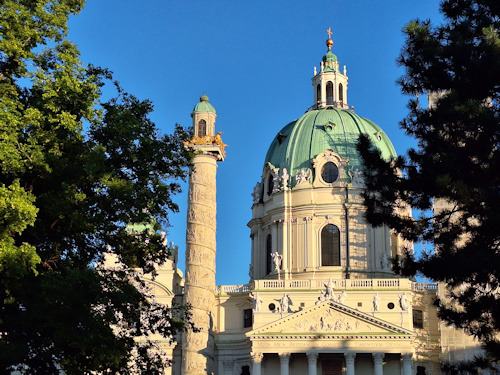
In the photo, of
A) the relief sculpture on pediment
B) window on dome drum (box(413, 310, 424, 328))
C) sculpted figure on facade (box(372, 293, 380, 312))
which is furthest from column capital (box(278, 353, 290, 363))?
window on dome drum (box(413, 310, 424, 328))

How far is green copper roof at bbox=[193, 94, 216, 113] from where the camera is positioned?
63.5 metres

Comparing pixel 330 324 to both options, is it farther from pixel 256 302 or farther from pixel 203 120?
pixel 203 120

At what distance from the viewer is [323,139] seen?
71688 millimetres

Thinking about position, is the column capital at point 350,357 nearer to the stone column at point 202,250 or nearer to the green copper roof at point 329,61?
the stone column at point 202,250

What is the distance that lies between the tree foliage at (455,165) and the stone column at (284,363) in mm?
33643

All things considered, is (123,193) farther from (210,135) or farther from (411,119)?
(210,135)

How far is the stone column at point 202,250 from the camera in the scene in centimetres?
6006

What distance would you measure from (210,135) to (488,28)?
125 ft

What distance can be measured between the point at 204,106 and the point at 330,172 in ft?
41.8

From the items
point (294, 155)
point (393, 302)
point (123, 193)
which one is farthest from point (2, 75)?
point (294, 155)

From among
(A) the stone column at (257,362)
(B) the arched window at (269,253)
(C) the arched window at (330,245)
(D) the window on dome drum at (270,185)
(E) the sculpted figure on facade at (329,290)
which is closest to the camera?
(A) the stone column at (257,362)

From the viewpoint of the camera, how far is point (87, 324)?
2581 cm

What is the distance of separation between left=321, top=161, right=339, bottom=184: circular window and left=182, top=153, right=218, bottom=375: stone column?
38.2 ft

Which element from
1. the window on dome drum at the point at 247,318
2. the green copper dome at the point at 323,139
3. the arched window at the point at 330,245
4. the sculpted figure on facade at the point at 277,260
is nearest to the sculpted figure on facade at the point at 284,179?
the green copper dome at the point at 323,139
